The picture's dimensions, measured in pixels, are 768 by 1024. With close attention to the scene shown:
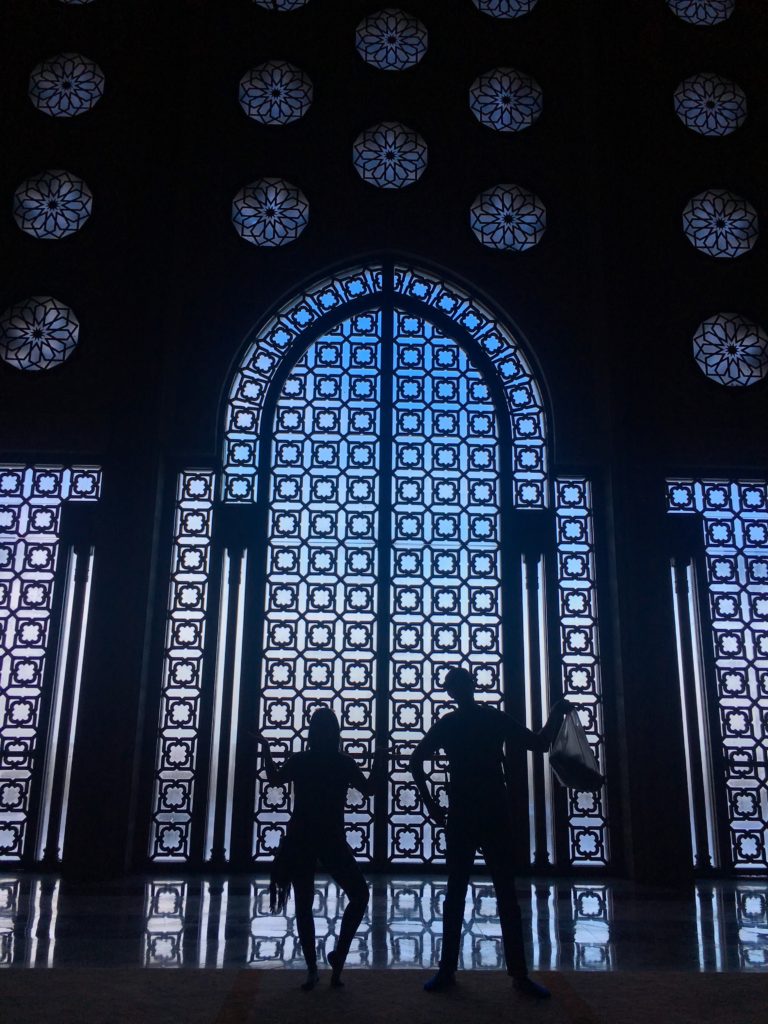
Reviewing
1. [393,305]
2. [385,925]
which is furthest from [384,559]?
[385,925]

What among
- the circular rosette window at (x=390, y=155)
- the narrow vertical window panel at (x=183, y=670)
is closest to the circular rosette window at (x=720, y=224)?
the circular rosette window at (x=390, y=155)

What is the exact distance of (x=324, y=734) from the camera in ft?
11.5

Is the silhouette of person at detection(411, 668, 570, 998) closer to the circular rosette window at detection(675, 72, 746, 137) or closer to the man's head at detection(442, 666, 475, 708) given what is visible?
the man's head at detection(442, 666, 475, 708)

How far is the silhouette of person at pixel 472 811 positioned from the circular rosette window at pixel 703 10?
22.5 feet

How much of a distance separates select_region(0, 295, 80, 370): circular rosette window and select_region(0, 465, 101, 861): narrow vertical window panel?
820 millimetres

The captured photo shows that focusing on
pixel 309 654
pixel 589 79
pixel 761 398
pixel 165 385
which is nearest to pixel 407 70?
pixel 589 79

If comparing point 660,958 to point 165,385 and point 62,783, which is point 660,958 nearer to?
point 62,783

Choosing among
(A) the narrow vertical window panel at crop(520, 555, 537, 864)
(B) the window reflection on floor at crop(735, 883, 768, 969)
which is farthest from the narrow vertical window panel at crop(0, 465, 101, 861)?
(B) the window reflection on floor at crop(735, 883, 768, 969)

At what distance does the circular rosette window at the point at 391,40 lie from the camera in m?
7.74

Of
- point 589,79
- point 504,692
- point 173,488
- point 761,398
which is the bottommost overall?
point 504,692

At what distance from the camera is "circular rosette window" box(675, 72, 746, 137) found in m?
7.64

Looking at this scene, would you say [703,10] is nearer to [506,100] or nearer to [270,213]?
[506,100]

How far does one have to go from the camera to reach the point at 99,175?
733 centimetres

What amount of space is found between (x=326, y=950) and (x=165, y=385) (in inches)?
170
